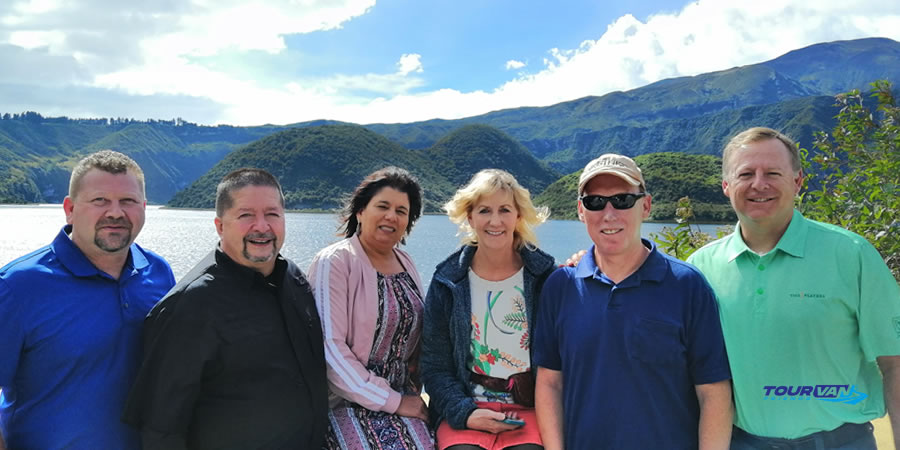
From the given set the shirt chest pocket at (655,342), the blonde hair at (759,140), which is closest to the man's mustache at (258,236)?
the shirt chest pocket at (655,342)

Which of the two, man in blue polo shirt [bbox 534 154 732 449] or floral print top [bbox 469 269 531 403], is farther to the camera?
floral print top [bbox 469 269 531 403]

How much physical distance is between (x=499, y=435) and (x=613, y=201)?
4.60 feet

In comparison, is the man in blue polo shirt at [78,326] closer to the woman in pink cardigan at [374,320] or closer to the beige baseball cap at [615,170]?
the woman in pink cardigan at [374,320]

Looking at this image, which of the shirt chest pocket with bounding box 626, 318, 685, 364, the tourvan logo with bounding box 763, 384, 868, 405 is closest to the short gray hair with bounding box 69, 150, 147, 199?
the shirt chest pocket with bounding box 626, 318, 685, 364

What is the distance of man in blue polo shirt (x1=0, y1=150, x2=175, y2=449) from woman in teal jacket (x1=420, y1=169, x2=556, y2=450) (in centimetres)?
159

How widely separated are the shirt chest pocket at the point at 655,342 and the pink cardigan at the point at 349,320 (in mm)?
1415

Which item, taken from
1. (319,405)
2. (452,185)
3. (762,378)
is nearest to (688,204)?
(762,378)

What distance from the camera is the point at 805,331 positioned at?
246cm

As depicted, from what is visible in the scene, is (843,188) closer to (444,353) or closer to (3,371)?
(444,353)

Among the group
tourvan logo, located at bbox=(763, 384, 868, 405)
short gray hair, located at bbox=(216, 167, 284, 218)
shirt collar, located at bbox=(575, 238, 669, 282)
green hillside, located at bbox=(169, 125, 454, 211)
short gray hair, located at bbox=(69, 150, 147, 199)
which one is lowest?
tourvan logo, located at bbox=(763, 384, 868, 405)

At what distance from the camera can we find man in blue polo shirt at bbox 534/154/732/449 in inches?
94.3

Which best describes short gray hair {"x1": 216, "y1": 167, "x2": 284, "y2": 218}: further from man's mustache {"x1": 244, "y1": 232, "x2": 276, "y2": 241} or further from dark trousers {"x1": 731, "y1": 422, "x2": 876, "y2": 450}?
dark trousers {"x1": 731, "y1": 422, "x2": 876, "y2": 450}

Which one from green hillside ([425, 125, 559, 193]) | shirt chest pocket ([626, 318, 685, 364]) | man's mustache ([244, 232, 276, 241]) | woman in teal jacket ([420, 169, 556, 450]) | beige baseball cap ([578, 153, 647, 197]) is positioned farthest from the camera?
green hillside ([425, 125, 559, 193])

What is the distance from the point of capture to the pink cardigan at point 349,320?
119 inches
